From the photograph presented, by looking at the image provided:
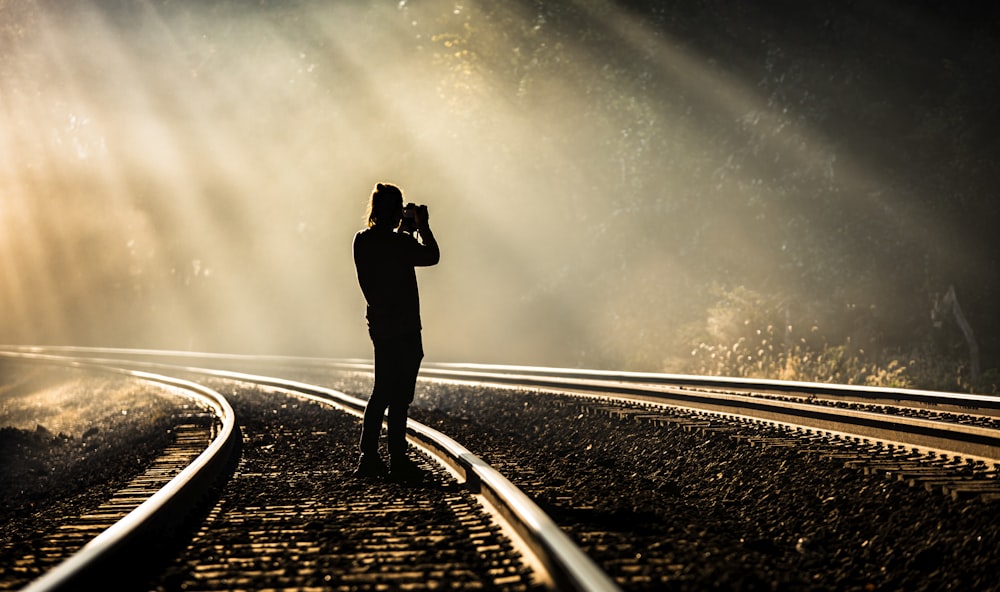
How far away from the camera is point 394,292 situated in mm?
7152

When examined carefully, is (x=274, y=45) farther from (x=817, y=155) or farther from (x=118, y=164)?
(x=817, y=155)

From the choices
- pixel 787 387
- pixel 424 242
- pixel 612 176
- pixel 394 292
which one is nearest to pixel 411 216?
pixel 424 242

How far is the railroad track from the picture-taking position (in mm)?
4840

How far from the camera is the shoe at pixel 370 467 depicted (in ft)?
24.0

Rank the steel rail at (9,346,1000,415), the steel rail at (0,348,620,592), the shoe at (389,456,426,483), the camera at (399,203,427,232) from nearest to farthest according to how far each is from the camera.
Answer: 1. the steel rail at (0,348,620,592)
2. the shoe at (389,456,426,483)
3. the camera at (399,203,427,232)
4. the steel rail at (9,346,1000,415)

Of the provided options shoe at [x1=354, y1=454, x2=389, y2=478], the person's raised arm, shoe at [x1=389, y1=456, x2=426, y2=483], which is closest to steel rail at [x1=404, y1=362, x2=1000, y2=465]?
shoe at [x1=389, y1=456, x2=426, y2=483]

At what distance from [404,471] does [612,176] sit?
20.9 metres

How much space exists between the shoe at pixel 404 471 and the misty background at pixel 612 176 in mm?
10816

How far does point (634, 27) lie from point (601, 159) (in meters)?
4.07

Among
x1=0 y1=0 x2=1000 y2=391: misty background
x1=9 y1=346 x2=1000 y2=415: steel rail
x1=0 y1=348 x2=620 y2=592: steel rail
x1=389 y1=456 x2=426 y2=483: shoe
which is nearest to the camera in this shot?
x1=0 y1=348 x2=620 y2=592: steel rail

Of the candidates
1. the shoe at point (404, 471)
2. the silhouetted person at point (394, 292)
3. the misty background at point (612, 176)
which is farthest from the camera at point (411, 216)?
the misty background at point (612, 176)

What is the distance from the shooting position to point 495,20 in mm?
28734

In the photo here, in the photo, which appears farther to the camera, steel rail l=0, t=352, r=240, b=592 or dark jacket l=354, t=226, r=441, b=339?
dark jacket l=354, t=226, r=441, b=339

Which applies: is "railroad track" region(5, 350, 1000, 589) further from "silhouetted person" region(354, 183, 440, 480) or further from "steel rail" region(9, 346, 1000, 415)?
"silhouetted person" region(354, 183, 440, 480)
